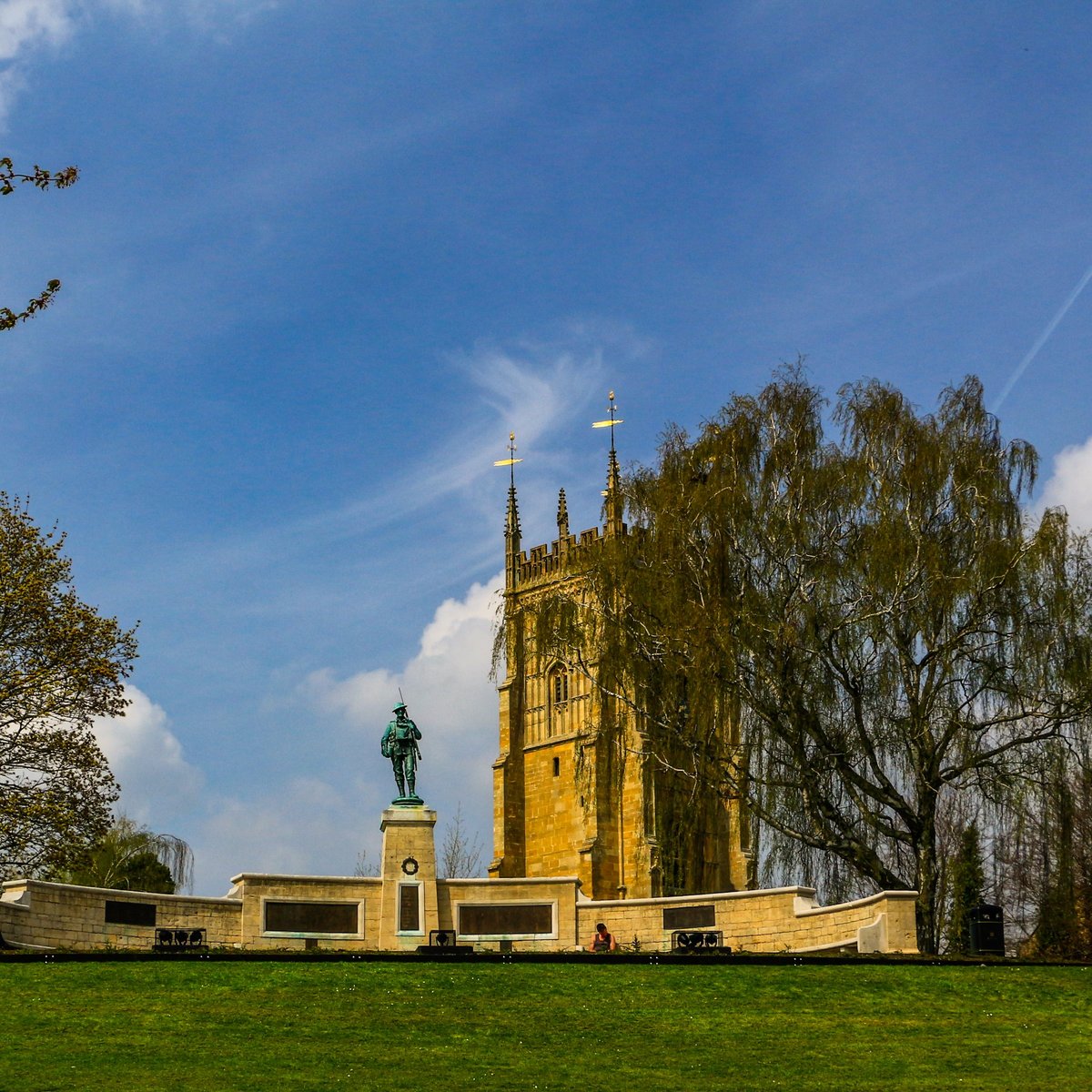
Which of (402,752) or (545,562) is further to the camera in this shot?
(545,562)

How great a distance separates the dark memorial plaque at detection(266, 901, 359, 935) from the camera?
35.7 m

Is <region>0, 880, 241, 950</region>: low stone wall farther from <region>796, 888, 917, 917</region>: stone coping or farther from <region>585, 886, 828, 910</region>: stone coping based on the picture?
<region>796, 888, 917, 917</region>: stone coping

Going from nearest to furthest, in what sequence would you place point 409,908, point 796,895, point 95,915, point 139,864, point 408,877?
point 95,915
point 796,895
point 409,908
point 408,877
point 139,864

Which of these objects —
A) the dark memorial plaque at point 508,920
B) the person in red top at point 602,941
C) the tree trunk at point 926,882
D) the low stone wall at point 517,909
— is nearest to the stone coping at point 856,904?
the tree trunk at point 926,882

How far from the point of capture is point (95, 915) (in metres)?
33.1

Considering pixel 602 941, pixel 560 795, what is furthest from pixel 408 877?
pixel 560 795

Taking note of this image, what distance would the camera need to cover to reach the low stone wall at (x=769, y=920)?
3116 cm

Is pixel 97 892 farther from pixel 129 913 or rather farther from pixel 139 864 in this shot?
pixel 139 864

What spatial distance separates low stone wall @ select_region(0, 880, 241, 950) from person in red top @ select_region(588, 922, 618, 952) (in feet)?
24.1

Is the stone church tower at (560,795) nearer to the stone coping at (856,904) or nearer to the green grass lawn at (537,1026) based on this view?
the stone coping at (856,904)

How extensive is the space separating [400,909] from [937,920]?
42.2 feet

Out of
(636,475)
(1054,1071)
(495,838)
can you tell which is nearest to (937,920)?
(636,475)

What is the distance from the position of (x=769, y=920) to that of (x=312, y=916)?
956cm

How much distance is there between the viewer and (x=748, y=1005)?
25.3m
